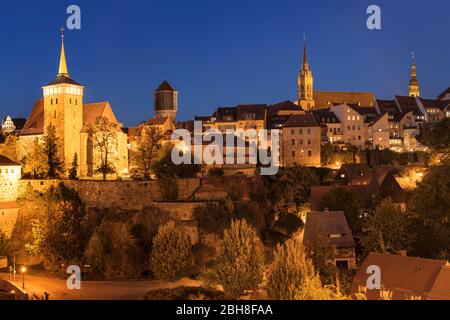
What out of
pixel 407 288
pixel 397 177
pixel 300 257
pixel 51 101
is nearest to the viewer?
pixel 300 257

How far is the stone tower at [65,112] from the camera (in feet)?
193

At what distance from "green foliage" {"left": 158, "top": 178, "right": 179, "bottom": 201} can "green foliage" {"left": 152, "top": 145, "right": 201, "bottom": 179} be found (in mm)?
4210

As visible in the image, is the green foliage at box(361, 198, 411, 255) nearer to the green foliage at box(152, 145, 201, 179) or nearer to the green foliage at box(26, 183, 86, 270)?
the green foliage at box(152, 145, 201, 179)

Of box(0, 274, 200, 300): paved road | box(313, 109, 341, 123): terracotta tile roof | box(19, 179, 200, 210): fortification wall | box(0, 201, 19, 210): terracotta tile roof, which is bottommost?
box(0, 274, 200, 300): paved road

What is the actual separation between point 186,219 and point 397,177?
3074cm

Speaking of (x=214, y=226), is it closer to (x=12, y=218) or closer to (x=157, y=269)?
(x=157, y=269)

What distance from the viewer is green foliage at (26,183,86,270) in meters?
43.3

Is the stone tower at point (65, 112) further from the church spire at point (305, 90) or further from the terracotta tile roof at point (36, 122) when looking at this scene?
the church spire at point (305, 90)

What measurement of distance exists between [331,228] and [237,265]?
13652mm

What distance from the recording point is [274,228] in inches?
1891

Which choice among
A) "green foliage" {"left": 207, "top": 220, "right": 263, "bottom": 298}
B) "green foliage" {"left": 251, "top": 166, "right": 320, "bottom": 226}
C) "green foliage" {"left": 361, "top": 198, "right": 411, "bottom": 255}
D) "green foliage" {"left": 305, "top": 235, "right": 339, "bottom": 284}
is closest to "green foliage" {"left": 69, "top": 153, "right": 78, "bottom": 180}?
"green foliage" {"left": 251, "top": 166, "right": 320, "bottom": 226}

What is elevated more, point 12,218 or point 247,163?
point 247,163
